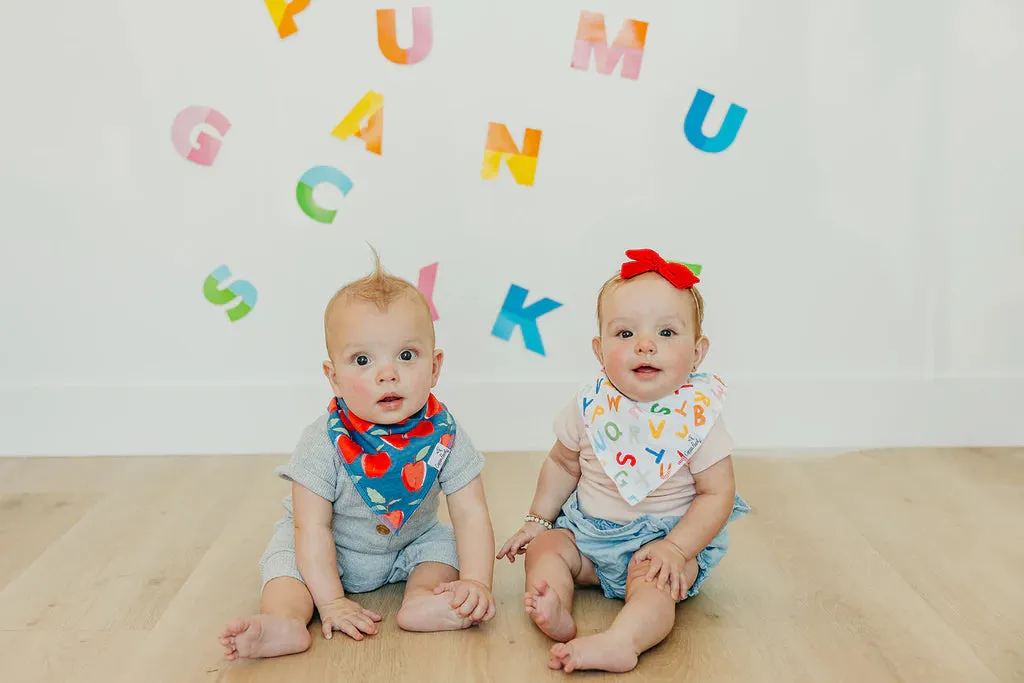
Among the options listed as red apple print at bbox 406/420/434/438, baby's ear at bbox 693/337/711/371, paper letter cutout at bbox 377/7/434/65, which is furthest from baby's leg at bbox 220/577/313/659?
paper letter cutout at bbox 377/7/434/65

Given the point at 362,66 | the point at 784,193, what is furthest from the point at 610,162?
the point at 362,66

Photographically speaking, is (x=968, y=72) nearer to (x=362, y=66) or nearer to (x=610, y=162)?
(x=610, y=162)

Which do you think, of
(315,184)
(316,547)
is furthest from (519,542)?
(315,184)

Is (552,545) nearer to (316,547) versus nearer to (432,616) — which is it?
(432,616)

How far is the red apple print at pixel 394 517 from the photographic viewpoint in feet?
4.56

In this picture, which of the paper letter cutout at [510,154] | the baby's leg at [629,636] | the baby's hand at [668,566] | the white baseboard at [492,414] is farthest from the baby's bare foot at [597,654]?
the paper letter cutout at [510,154]

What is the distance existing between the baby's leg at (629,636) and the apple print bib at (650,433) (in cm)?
11

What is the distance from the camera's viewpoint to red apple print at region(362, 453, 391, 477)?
4.47 feet

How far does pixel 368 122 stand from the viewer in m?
2.06

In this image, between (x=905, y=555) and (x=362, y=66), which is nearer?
(x=905, y=555)

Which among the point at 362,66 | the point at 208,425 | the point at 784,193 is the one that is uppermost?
the point at 362,66

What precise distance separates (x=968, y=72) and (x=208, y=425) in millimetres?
1668

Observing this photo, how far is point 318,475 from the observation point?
1.36 metres

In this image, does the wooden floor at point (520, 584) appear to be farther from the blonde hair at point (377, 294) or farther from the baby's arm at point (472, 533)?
the blonde hair at point (377, 294)
